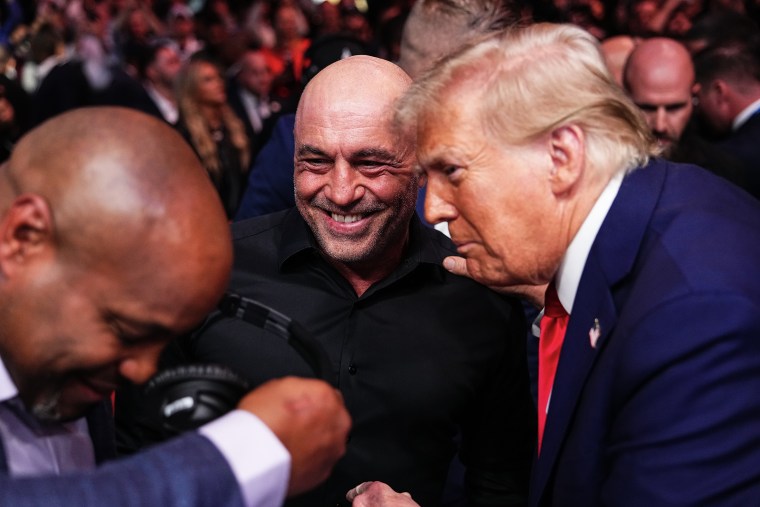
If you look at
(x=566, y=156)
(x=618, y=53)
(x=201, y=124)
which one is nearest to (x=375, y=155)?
(x=566, y=156)

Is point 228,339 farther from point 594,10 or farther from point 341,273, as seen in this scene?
point 594,10

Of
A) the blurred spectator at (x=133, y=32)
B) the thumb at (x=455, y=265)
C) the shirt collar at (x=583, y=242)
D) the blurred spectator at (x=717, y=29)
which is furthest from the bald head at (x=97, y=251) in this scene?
the blurred spectator at (x=133, y=32)

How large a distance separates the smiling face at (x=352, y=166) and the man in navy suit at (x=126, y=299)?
0.93m

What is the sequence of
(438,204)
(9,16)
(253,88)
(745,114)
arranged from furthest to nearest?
(9,16)
(253,88)
(745,114)
(438,204)

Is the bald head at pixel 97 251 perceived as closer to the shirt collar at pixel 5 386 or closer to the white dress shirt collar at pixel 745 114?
the shirt collar at pixel 5 386

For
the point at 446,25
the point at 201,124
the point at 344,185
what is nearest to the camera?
the point at 344,185

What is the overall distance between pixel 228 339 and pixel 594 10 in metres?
7.77

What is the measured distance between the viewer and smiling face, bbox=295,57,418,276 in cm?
213

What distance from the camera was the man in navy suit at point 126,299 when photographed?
107cm

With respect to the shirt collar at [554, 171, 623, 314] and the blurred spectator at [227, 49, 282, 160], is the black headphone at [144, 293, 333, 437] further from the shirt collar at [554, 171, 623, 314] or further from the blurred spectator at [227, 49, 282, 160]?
the blurred spectator at [227, 49, 282, 160]

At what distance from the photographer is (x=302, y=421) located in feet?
3.75

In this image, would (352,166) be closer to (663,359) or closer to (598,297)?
Answer: (598,297)

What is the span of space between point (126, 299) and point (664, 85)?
3603 millimetres

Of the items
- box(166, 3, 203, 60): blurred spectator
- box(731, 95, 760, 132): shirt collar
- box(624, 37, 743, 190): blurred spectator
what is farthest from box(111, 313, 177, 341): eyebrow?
box(166, 3, 203, 60): blurred spectator
